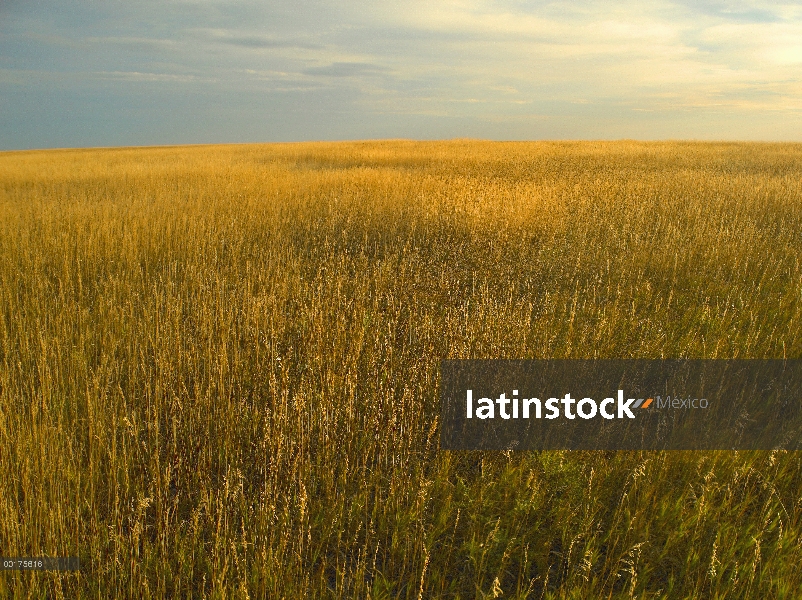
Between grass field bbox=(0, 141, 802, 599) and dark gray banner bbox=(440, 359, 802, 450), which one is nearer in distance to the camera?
grass field bbox=(0, 141, 802, 599)

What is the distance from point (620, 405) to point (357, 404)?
6.28 ft

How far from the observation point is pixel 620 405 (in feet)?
12.7

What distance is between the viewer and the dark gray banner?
3541mm

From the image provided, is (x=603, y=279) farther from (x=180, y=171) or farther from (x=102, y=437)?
(x=180, y=171)

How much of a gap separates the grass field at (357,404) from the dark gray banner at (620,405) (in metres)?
0.15

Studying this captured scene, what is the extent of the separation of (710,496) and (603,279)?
13.9ft

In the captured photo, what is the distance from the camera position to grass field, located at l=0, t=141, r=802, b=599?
2594mm

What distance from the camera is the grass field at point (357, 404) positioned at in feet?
8.51

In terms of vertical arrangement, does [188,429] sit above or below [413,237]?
below

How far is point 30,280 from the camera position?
6.48m

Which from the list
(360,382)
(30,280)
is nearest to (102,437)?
(360,382)

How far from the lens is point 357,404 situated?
3848mm

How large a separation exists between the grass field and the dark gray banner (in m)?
0.15

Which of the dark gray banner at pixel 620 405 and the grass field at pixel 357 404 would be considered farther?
the dark gray banner at pixel 620 405
